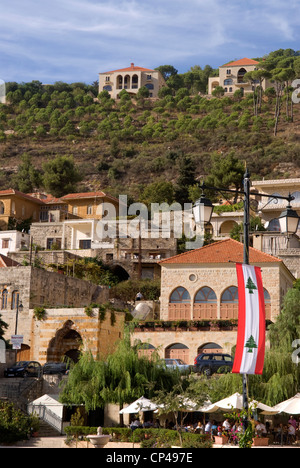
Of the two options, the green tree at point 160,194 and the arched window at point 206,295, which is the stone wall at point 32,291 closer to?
the arched window at point 206,295

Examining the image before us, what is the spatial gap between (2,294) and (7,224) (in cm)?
2716

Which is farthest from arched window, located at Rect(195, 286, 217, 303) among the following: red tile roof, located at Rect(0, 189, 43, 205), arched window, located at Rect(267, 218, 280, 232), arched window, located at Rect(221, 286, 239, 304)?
red tile roof, located at Rect(0, 189, 43, 205)

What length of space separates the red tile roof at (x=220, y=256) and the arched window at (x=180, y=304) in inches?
71.7

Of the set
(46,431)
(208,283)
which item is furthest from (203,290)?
(46,431)

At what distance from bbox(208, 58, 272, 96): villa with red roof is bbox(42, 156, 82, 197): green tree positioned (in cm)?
5630

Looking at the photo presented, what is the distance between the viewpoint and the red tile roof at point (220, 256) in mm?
44406

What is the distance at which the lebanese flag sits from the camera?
50.2 ft

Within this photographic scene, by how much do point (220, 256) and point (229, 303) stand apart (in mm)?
3008

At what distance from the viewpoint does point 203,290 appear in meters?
44.9

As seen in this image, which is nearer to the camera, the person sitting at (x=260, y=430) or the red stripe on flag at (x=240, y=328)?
the red stripe on flag at (x=240, y=328)

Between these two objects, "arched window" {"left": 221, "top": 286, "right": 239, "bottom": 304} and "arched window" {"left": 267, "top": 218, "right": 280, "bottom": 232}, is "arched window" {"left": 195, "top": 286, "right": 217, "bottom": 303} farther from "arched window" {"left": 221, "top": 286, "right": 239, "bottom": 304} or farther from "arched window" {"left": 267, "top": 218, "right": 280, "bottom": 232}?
"arched window" {"left": 267, "top": 218, "right": 280, "bottom": 232}

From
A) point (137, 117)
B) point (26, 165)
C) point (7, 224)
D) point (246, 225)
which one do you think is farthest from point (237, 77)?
point (246, 225)

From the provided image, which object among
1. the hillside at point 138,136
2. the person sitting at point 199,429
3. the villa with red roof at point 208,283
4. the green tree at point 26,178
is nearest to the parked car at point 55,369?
the person sitting at point 199,429

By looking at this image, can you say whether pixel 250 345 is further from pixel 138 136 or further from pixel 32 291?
pixel 138 136
